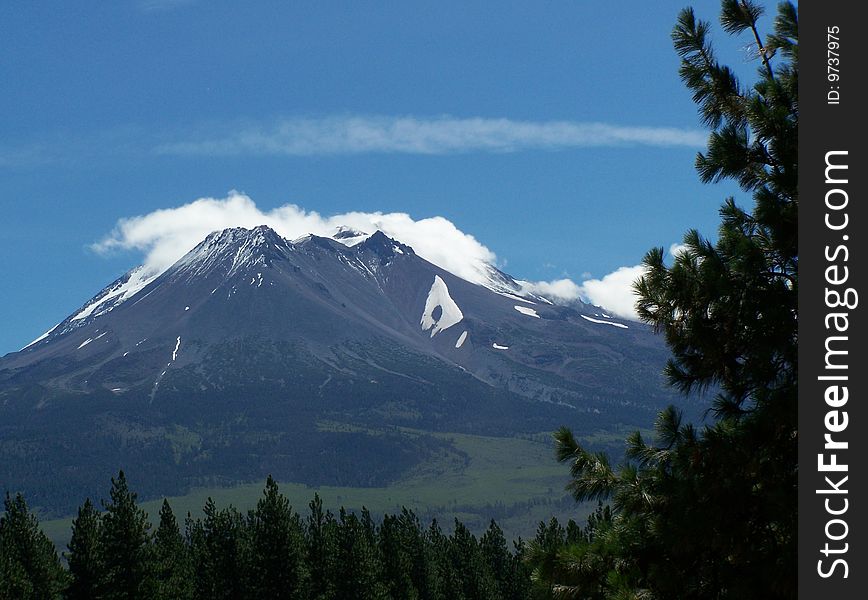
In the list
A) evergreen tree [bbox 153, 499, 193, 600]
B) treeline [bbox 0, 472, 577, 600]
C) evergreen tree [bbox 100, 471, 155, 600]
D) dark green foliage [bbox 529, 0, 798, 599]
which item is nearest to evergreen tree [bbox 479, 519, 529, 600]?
treeline [bbox 0, 472, 577, 600]

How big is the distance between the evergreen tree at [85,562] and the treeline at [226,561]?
82mm

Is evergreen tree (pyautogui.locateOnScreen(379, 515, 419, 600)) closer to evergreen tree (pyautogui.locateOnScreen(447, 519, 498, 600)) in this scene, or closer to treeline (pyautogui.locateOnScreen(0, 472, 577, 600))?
treeline (pyautogui.locateOnScreen(0, 472, 577, 600))

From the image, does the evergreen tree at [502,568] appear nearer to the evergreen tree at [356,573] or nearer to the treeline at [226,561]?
the treeline at [226,561]

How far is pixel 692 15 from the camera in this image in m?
16.0

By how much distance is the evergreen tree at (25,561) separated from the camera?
202 feet

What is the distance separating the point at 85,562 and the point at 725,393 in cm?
6110

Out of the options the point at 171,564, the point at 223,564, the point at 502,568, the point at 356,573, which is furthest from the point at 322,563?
the point at 502,568

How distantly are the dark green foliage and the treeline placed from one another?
130 feet

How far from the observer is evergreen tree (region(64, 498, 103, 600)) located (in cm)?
6656

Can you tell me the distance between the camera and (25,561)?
2840 inches

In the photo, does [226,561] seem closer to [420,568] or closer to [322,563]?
[322,563]

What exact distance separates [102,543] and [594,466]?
2297 inches
